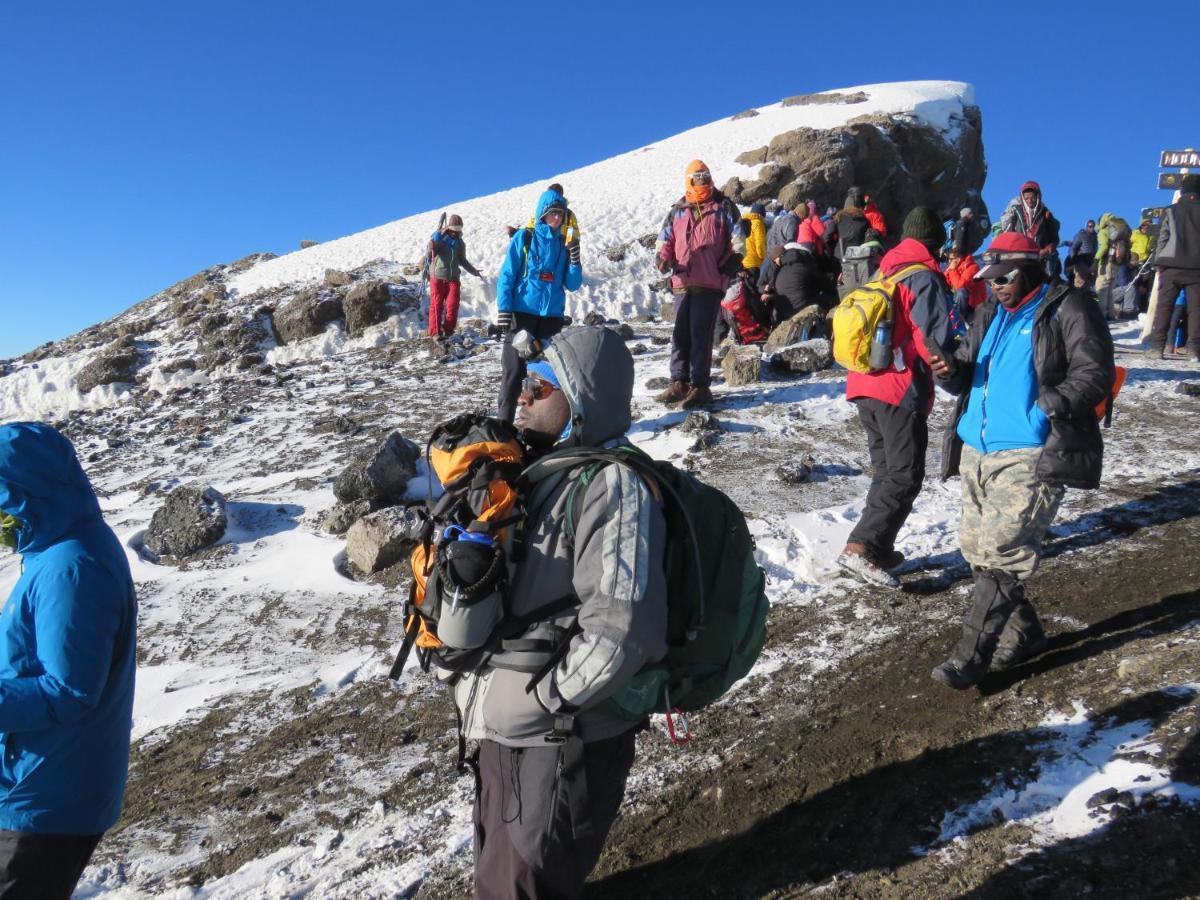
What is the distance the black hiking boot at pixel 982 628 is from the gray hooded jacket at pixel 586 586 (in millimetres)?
2225

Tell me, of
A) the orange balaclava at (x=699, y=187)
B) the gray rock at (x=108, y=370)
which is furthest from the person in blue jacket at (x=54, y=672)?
the gray rock at (x=108, y=370)

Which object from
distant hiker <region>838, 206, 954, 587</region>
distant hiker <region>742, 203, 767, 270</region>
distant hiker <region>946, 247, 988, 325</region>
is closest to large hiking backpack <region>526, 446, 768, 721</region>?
distant hiker <region>838, 206, 954, 587</region>

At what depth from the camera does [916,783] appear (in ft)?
10.2

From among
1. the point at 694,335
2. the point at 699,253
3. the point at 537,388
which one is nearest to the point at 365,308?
the point at 694,335

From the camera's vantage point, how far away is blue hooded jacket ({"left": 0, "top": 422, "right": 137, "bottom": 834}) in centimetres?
226

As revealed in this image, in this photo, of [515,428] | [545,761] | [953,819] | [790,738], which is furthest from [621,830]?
[515,428]

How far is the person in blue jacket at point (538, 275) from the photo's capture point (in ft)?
25.1

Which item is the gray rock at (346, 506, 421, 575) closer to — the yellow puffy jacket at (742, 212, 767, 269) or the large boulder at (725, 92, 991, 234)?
the yellow puffy jacket at (742, 212, 767, 269)

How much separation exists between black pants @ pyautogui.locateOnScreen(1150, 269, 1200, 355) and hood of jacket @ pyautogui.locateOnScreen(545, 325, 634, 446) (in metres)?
10.1

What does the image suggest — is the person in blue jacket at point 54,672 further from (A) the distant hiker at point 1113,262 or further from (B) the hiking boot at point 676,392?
(A) the distant hiker at point 1113,262

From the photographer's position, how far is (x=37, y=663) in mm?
2314

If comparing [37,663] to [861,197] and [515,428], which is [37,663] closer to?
[515,428]

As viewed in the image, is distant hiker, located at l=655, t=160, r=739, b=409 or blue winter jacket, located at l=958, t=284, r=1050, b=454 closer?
blue winter jacket, located at l=958, t=284, r=1050, b=454

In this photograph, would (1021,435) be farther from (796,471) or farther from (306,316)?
(306,316)
